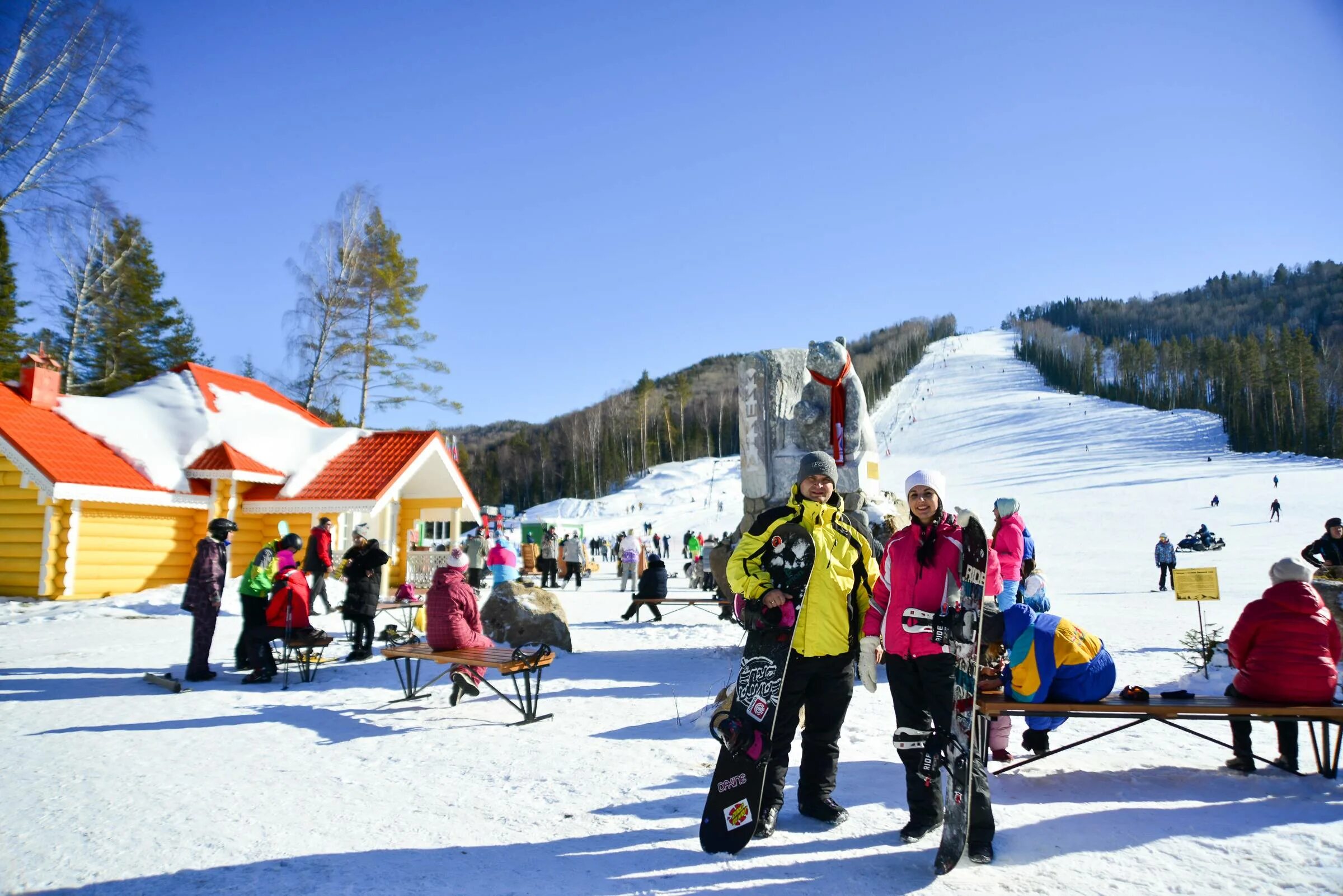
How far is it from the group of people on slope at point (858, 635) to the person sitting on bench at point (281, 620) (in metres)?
5.44

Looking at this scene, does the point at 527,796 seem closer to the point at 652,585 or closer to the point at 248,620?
the point at 248,620

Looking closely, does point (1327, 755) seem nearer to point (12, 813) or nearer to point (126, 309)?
point (12, 813)

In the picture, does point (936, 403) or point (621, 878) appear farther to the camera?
point (936, 403)

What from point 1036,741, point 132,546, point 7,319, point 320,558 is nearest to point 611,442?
point 7,319

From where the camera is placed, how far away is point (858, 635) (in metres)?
3.63

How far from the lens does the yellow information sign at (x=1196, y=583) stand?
6.54 metres

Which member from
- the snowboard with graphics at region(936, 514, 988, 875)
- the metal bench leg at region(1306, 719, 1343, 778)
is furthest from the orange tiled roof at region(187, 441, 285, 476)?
the metal bench leg at region(1306, 719, 1343, 778)

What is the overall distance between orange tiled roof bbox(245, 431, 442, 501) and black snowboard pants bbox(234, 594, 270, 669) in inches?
269

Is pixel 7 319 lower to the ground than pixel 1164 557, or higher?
higher

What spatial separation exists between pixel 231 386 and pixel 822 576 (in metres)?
17.2

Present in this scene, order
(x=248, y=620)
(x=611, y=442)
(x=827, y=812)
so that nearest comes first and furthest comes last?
(x=827, y=812) < (x=248, y=620) < (x=611, y=442)

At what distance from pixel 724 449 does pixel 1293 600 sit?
73.0 m

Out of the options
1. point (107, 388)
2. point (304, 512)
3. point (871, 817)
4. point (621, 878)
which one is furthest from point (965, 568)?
point (107, 388)

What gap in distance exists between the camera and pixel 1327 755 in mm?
3926
